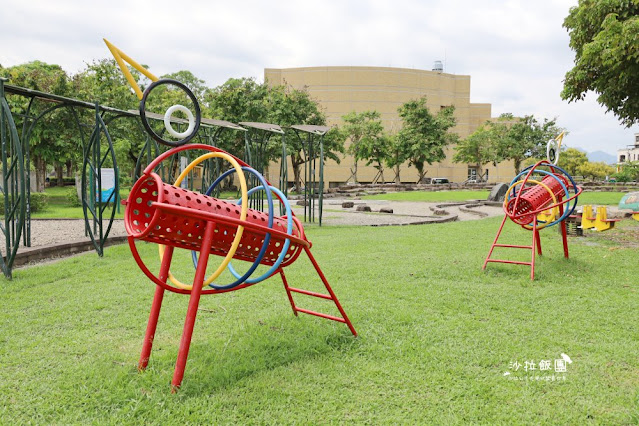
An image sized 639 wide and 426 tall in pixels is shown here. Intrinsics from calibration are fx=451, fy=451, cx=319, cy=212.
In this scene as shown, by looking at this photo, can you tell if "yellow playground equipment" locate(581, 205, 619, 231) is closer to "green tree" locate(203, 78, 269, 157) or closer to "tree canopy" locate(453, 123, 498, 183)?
"green tree" locate(203, 78, 269, 157)

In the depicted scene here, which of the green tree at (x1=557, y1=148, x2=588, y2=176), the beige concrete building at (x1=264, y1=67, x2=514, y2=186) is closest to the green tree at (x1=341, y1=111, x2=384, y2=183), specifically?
the beige concrete building at (x1=264, y1=67, x2=514, y2=186)

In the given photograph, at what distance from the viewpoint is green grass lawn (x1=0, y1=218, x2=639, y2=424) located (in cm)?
242

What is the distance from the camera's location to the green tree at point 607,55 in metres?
9.06

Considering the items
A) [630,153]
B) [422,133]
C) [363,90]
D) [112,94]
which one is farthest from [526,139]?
[630,153]

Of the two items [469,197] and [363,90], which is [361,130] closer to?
[363,90]

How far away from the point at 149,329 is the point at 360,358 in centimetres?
139

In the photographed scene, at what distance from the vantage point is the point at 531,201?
19.0ft

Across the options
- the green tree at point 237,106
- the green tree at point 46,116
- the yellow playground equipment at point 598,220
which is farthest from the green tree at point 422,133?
the yellow playground equipment at point 598,220

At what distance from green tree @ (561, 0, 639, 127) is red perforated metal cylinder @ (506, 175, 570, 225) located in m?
4.69

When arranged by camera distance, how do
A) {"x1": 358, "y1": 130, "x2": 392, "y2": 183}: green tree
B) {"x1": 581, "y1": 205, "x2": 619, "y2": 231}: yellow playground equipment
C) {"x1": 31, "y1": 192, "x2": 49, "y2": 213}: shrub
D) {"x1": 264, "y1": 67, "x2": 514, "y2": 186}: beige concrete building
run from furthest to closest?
{"x1": 264, "y1": 67, "x2": 514, "y2": 186}: beige concrete building
{"x1": 358, "y1": 130, "x2": 392, "y2": 183}: green tree
{"x1": 31, "y1": 192, "x2": 49, "y2": 213}: shrub
{"x1": 581, "y1": 205, "x2": 619, "y2": 231}: yellow playground equipment

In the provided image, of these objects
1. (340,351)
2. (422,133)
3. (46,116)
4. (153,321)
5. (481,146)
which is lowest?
(340,351)

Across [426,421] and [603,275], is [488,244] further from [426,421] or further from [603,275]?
[426,421]

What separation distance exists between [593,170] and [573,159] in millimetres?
3534

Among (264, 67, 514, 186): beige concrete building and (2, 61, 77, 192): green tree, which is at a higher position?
(264, 67, 514, 186): beige concrete building
